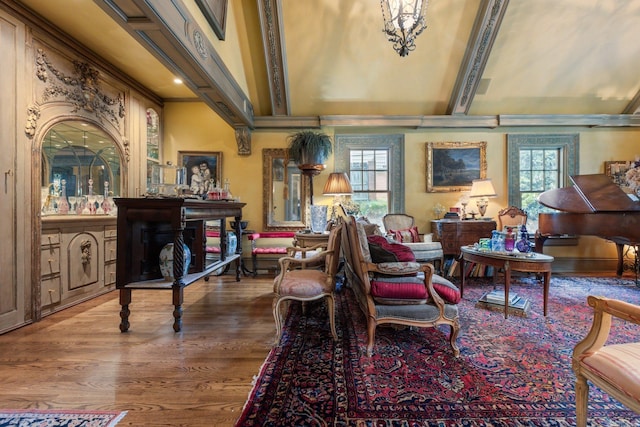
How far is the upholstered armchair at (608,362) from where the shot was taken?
3.85 ft

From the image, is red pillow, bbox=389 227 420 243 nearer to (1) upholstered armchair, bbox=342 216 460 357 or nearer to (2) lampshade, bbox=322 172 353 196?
(2) lampshade, bbox=322 172 353 196

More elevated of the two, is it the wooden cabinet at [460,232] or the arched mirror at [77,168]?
the arched mirror at [77,168]

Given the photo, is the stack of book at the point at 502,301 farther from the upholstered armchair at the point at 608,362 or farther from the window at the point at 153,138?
the window at the point at 153,138

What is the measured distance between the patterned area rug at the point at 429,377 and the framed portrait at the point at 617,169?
373cm

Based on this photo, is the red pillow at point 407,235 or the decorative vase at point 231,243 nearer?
the decorative vase at point 231,243

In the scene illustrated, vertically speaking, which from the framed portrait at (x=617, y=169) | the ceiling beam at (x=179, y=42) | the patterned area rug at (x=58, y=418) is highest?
the ceiling beam at (x=179, y=42)

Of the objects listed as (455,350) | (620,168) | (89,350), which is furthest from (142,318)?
(620,168)

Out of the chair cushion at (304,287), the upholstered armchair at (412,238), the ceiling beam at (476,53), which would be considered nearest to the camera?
the chair cushion at (304,287)

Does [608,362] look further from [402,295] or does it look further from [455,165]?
[455,165]

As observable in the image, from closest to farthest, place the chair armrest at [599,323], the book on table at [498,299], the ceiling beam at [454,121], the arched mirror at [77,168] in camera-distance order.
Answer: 1. the chair armrest at [599,323]
2. the book on table at [498,299]
3. the arched mirror at [77,168]
4. the ceiling beam at [454,121]

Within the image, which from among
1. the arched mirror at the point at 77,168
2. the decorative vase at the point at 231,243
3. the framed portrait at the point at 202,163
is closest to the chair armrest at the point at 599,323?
the decorative vase at the point at 231,243

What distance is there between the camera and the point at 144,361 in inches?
86.7

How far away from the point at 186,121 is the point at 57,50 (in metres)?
2.16

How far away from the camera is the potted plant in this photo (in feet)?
16.3
